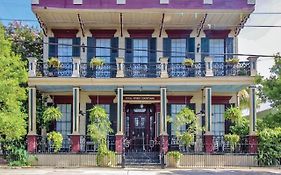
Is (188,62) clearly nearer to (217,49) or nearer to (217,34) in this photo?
(217,49)

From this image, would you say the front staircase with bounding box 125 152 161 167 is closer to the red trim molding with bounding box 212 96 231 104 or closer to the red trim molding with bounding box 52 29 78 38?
the red trim molding with bounding box 212 96 231 104

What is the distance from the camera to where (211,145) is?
24.4 m

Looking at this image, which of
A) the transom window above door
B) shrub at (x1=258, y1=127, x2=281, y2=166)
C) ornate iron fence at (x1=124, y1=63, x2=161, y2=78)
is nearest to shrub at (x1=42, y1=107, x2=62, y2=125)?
the transom window above door

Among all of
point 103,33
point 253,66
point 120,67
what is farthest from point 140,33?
point 253,66

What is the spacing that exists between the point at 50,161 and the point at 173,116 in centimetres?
700

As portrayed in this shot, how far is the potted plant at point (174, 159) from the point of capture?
931 inches

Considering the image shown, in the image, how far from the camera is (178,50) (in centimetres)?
2708

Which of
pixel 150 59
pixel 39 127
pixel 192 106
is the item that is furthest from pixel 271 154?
pixel 39 127

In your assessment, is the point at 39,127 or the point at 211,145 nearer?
the point at 211,145

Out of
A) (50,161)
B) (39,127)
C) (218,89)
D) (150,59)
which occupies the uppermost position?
(150,59)

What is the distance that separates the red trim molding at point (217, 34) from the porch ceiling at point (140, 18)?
0.26m

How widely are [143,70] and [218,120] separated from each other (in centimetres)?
501

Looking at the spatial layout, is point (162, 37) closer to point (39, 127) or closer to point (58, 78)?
point (58, 78)

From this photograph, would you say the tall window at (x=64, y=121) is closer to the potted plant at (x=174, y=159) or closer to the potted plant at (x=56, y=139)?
the potted plant at (x=56, y=139)
